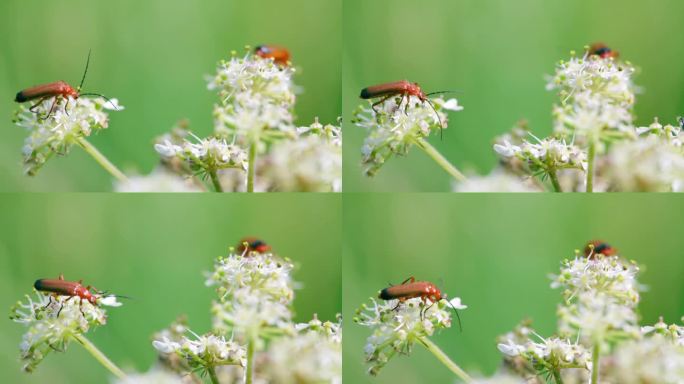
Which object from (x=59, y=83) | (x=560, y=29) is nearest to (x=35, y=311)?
(x=59, y=83)

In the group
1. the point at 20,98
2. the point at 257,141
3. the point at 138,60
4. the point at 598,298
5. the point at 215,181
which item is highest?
the point at 138,60

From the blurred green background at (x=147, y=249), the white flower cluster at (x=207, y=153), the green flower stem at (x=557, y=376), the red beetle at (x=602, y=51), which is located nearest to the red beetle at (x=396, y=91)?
the blurred green background at (x=147, y=249)

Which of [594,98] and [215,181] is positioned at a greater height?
[594,98]

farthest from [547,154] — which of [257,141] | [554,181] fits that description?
[257,141]

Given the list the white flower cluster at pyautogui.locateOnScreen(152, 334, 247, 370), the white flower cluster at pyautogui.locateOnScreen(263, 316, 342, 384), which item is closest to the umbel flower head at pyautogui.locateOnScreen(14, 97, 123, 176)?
the white flower cluster at pyautogui.locateOnScreen(152, 334, 247, 370)

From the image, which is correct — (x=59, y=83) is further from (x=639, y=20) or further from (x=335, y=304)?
(x=639, y=20)

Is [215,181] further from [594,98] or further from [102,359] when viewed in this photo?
[594,98]

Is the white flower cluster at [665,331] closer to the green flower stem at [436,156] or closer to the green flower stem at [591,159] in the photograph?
the green flower stem at [591,159]
